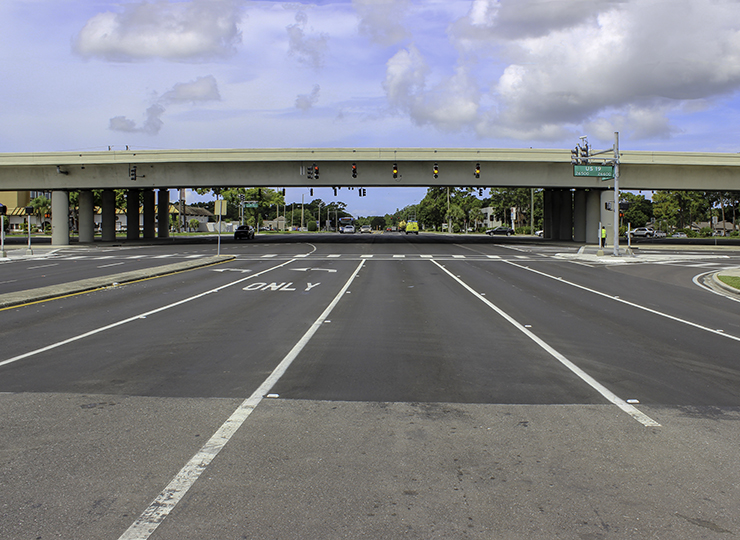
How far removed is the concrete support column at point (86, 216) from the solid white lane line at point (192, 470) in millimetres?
53007

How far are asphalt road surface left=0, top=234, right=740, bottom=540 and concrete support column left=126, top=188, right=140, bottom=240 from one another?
53.5m

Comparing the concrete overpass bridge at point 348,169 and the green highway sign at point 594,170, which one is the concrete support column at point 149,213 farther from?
the green highway sign at point 594,170

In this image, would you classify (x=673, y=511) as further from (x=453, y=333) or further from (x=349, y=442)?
(x=453, y=333)

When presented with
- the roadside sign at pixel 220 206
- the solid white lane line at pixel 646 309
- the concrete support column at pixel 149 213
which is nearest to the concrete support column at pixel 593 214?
the solid white lane line at pixel 646 309

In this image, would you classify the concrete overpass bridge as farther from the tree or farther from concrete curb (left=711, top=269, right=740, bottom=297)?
the tree

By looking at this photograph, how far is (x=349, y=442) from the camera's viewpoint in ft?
17.3

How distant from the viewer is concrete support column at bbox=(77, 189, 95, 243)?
54.4 m

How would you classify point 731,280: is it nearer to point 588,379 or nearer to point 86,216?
point 588,379

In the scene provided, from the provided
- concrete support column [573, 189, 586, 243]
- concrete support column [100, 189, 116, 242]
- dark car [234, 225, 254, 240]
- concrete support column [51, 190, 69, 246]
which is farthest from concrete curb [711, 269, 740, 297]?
concrete support column [100, 189, 116, 242]

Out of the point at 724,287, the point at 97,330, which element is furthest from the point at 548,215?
the point at 97,330

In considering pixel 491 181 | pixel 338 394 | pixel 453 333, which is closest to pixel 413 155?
pixel 491 181

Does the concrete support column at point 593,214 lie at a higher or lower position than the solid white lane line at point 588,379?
higher

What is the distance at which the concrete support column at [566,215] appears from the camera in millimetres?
62594

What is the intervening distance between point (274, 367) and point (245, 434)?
2.63 m
